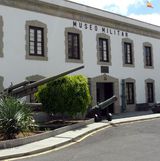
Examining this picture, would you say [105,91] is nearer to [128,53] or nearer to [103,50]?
[103,50]

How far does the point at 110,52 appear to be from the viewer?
2972 centimetres

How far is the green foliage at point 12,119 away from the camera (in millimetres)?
14656

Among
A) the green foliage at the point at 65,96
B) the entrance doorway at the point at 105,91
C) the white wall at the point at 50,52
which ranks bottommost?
the green foliage at the point at 65,96

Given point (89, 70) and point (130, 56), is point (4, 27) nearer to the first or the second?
point (89, 70)

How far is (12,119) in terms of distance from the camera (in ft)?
48.4

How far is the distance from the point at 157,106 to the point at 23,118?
642 inches

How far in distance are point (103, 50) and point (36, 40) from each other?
7.09 meters

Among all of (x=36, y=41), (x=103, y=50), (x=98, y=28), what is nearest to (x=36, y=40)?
(x=36, y=41)

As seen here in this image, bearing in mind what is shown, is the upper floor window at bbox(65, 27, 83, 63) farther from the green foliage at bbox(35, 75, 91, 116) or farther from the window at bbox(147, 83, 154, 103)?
the window at bbox(147, 83, 154, 103)

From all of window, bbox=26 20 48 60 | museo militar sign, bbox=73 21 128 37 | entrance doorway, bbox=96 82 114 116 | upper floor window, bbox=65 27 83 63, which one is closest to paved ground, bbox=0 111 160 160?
window, bbox=26 20 48 60

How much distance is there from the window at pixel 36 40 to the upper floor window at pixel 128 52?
912 centimetres

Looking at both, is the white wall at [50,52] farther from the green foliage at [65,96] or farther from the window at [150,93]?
the green foliage at [65,96]

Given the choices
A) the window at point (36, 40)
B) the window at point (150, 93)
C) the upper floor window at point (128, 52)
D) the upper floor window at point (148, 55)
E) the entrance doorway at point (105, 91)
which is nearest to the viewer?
the window at point (36, 40)

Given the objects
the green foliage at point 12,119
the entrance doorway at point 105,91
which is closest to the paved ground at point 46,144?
the green foliage at point 12,119
